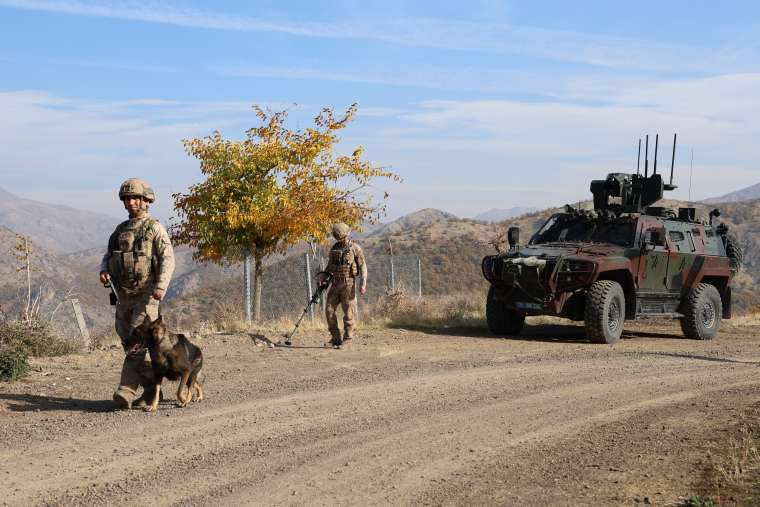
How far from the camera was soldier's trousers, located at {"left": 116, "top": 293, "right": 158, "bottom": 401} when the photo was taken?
816 cm

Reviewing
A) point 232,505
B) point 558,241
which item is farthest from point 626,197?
point 232,505

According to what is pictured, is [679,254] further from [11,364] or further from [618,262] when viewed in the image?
[11,364]

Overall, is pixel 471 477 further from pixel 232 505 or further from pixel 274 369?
pixel 274 369

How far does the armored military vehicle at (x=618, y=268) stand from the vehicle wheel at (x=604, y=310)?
16 millimetres

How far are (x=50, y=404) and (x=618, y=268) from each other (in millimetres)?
8920

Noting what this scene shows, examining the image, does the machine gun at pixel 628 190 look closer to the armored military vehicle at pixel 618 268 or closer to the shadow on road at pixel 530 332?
the armored military vehicle at pixel 618 268

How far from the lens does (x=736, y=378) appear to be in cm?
1023

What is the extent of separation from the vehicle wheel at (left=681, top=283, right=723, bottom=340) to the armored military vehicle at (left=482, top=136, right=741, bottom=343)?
18 mm

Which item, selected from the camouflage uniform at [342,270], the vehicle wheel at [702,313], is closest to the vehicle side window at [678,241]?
the vehicle wheel at [702,313]

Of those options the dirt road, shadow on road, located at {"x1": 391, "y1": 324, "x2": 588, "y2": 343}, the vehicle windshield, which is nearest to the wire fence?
shadow on road, located at {"x1": 391, "y1": 324, "x2": 588, "y2": 343}

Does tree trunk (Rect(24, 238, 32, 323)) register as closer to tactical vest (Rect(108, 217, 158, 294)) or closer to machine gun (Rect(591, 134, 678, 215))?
tactical vest (Rect(108, 217, 158, 294))

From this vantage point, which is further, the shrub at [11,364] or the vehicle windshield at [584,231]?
the vehicle windshield at [584,231]

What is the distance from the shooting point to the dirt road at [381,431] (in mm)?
5656

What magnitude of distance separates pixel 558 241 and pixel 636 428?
27.0 feet
